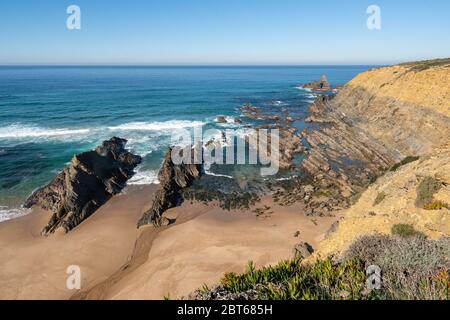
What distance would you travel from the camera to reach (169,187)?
25.6 m

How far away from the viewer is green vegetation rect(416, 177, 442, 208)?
13.1m

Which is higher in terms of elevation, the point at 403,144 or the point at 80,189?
the point at 403,144

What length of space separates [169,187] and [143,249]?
7.66 m

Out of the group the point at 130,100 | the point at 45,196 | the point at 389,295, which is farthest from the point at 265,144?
the point at 130,100

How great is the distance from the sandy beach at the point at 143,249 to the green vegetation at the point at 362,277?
5.45 meters

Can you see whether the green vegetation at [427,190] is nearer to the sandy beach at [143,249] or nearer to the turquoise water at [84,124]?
the sandy beach at [143,249]

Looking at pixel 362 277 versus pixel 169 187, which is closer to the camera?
pixel 362 277

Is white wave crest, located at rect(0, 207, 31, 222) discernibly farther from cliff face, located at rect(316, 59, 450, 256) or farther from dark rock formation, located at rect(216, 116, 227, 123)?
dark rock formation, located at rect(216, 116, 227, 123)

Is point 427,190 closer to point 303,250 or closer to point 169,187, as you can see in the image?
point 303,250

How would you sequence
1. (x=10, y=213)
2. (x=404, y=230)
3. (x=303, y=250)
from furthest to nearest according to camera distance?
(x=10, y=213), (x=303, y=250), (x=404, y=230)

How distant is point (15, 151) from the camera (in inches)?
1398

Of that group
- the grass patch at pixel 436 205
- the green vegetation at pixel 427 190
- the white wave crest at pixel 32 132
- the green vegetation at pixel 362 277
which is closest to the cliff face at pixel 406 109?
the green vegetation at pixel 427 190

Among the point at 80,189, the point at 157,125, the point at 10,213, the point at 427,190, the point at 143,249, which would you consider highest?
the point at 157,125

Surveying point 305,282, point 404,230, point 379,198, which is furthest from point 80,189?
point 404,230
